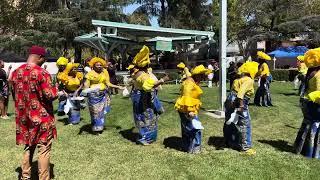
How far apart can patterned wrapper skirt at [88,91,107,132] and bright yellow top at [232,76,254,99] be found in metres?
3.14

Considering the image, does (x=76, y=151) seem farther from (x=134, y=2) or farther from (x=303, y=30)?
(x=134, y=2)

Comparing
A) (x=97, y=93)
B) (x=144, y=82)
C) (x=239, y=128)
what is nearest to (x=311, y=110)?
(x=239, y=128)

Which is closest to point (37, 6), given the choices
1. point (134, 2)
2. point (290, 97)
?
point (134, 2)

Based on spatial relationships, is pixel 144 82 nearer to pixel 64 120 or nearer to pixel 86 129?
pixel 86 129

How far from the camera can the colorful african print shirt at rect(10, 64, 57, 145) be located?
6062 millimetres

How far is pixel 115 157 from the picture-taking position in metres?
8.23

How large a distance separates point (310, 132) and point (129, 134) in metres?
4.09

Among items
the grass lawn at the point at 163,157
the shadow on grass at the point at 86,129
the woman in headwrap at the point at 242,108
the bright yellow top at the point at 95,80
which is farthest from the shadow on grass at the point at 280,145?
the shadow on grass at the point at 86,129

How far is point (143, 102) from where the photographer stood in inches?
347

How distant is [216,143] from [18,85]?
4.47 m

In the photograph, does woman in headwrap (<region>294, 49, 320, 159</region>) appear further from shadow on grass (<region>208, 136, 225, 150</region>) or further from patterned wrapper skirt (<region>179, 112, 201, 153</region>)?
patterned wrapper skirt (<region>179, 112, 201, 153</region>)

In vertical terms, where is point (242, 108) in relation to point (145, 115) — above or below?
above

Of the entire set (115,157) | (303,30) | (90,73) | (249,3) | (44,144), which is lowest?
(115,157)

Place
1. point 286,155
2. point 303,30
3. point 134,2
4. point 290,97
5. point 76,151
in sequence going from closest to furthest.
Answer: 1. point 286,155
2. point 76,151
3. point 290,97
4. point 303,30
5. point 134,2
